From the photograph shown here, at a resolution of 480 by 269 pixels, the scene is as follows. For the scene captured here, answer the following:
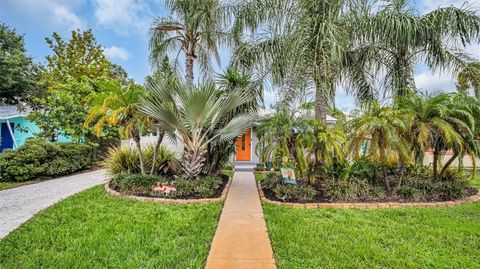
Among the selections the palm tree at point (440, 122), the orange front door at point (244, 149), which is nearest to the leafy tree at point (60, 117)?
the orange front door at point (244, 149)

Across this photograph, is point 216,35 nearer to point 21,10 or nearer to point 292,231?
point 292,231

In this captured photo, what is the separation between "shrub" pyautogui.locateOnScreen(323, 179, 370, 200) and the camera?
629 cm

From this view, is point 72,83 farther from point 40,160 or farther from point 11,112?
point 40,160

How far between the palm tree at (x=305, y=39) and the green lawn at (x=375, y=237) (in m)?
3.18

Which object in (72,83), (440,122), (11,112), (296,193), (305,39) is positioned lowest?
(296,193)

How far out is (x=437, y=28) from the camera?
7.48 metres

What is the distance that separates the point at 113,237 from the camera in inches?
158

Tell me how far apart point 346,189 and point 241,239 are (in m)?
3.46

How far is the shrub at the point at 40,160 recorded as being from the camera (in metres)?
8.37

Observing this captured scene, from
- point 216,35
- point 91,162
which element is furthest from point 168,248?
point 91,162

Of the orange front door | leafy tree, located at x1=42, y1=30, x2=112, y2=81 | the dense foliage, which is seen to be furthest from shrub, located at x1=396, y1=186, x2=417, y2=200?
leafy tree, located at x1=42, y1=30, x2=112, y2=81

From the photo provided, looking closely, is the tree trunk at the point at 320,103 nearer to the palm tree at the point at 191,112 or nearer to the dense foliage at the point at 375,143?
the dense foliage at the point at 375,143

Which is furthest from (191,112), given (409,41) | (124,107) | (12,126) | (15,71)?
(15,71)

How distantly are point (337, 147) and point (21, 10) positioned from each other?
13265 millimetres
